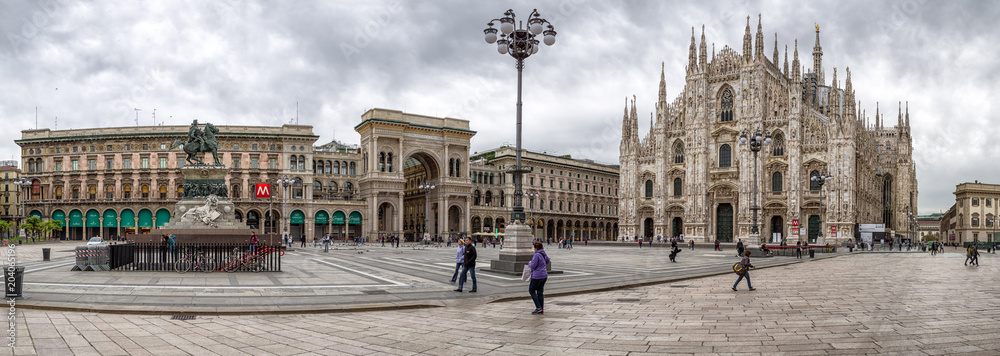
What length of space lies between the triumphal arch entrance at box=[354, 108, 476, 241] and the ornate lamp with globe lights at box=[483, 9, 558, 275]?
51772 millimetres

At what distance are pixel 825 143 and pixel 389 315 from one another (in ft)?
209

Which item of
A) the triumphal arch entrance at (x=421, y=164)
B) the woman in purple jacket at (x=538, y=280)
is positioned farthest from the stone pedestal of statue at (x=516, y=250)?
the triumphal arch entrance at (x=421, y=164)

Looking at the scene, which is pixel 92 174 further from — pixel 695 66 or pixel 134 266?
pixel 695 66

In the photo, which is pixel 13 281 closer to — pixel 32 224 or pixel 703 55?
pixel 32 224

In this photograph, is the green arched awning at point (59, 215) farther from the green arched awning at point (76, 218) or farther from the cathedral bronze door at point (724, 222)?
the cathedral bronze door at point (724, 222)

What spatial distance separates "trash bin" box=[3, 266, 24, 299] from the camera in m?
10.9

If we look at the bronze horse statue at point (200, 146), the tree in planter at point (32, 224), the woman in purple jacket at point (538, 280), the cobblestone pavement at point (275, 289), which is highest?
the bronze horse statue at point (200, 146)

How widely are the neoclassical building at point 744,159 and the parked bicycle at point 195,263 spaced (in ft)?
171

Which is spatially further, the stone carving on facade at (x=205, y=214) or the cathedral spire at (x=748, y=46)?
the cathedral spire at (x=748, y=46)

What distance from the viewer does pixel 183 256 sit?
19562 mm

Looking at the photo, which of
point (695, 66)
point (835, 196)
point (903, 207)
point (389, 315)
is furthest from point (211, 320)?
point (903, 207)

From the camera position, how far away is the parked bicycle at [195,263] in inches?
756

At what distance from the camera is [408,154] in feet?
249

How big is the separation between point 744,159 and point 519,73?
53140mm
